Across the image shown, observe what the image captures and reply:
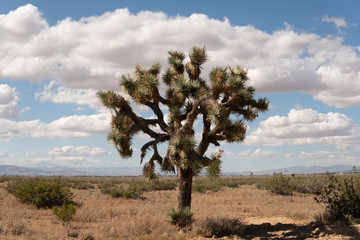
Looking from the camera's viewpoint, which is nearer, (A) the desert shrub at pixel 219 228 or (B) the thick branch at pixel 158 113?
(A) the desert shrub at pixel 219 228

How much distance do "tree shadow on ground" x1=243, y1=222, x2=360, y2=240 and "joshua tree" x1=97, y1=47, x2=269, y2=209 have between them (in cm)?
272

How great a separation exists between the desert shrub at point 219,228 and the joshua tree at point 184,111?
116cm

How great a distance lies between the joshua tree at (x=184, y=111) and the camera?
12227 mm

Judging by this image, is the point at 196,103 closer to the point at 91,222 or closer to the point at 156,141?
the point at 156,141

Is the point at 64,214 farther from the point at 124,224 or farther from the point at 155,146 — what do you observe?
the point at 155,146

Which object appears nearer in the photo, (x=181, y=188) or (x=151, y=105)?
(x=181, y=188)

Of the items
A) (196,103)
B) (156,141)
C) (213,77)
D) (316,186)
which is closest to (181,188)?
(156,141)

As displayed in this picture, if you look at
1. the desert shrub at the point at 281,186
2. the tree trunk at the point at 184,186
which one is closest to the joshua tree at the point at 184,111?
the tree trunk at the point at 184,186

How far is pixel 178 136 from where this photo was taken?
11.9 metres

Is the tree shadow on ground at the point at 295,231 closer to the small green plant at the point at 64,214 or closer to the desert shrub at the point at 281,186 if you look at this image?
the small green plant at the point at 64,214

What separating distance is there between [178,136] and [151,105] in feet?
8.61

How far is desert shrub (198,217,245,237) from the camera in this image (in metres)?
12.2

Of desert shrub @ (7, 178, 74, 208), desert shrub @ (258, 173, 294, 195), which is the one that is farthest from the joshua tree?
desert shrub @ (258, 173, 294, 195)

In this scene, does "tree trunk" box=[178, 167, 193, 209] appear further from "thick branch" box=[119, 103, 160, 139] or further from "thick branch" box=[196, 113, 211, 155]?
"thick branch" box=[119, 103, 160, 139]
